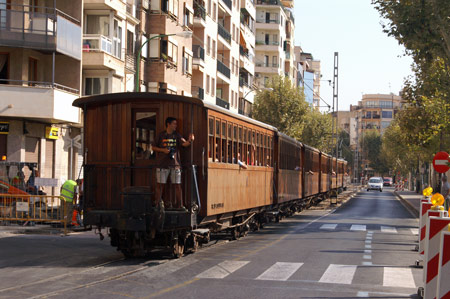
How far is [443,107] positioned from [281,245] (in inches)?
1027

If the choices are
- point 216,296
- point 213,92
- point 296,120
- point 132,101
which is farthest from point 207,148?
point 296,120

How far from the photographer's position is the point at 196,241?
17.3 m

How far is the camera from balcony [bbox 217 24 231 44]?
6380 cm

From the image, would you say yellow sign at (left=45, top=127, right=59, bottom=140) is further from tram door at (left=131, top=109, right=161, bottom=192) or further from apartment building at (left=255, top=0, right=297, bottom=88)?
apartment building at (left=255, top=0, right=297, bottom=88)

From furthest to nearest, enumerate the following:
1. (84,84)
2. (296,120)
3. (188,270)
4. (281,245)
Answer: (296,120), (84,84), (281,245), (188,270)

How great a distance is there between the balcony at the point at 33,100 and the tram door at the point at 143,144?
15.5 m

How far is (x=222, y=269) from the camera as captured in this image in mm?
14281

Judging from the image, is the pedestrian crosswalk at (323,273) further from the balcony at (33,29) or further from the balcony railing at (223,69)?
the balcony railing at (223,69)

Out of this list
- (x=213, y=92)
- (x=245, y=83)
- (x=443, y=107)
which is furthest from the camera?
(x=245, y=83)

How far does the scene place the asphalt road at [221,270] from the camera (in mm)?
11602

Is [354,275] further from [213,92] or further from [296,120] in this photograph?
[296,120]

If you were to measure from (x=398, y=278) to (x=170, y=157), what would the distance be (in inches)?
197

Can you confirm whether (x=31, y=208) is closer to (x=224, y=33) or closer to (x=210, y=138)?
(x=210, y=138)

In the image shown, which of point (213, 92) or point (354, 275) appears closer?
point (354, 275)
